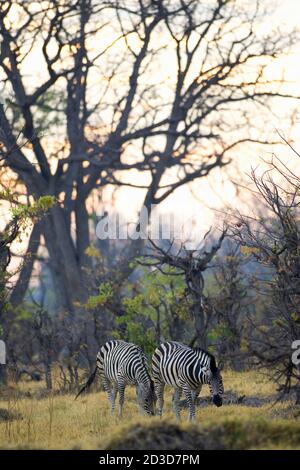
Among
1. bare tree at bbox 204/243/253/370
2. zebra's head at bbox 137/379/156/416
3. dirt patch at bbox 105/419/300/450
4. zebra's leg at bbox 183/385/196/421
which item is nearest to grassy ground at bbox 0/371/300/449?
dirt patch at bbox 105/419/300/450

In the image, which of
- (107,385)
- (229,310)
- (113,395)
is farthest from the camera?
(229,310)

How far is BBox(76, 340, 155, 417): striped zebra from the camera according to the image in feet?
63.7

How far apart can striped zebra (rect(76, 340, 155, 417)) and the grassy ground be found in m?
0.36

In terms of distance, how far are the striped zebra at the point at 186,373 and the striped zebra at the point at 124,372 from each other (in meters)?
0.19

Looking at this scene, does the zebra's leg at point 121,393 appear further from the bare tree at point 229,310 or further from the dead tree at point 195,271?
the bare tree at point 229,310

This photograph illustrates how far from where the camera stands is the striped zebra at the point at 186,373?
17750 millimetres

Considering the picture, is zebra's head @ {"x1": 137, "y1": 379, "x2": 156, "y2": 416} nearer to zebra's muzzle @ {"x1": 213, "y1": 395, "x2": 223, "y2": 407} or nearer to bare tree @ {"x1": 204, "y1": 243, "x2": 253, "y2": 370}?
zebra's muzzle @ {"x1": 213, "y1": 395, "x2": 223, "y2": 407}

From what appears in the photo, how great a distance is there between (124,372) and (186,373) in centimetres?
215

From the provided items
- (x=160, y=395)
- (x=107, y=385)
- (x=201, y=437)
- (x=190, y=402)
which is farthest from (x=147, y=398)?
(x=201, y=437)

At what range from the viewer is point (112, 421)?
19.0 m

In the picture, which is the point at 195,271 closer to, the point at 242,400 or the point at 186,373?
the point at 242,400

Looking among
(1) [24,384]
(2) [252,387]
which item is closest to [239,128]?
(1) [24,384]

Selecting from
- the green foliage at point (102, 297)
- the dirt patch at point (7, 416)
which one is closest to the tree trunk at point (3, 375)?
the green foliage at point (102, 297)

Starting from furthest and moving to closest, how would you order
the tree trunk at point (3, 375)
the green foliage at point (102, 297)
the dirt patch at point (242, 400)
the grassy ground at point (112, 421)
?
1. the tree trunk at point (3, 375)
2. the green foliage at point (102, 297)
3. the dirt patch at point (242, 400)
4. the grassy ground at point (112, 421)
